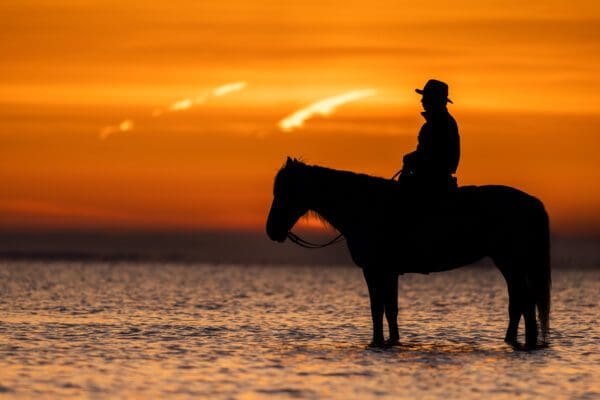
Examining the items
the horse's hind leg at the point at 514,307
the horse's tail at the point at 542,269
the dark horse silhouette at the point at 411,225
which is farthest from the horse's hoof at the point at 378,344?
the horse's tail at the point at 542,269

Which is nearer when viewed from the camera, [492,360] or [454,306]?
[492,360]

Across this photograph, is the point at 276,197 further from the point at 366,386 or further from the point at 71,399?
the point at 71,399

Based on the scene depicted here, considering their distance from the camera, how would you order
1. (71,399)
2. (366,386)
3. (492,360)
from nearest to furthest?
1. (71,399)
2. (366,386)
3. (492,360)

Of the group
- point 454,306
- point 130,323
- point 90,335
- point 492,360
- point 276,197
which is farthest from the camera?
point 454,306

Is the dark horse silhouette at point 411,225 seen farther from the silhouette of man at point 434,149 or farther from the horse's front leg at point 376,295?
the silhouette of man at point 434,149

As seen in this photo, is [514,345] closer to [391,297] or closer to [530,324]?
[530,324]

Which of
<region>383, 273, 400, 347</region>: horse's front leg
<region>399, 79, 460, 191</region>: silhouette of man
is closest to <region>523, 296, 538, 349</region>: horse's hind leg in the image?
<region>383, 273, 400, 347</region>: horse's front leg

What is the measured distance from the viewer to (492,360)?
1650cm

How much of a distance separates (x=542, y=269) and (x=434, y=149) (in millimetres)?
2437

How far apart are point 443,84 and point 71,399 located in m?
7.50

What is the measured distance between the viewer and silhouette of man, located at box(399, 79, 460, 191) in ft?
56.6

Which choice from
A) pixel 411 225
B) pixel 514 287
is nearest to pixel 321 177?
pixel 411 225

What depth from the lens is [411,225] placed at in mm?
17781

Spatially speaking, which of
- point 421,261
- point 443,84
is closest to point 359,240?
point 421,261
